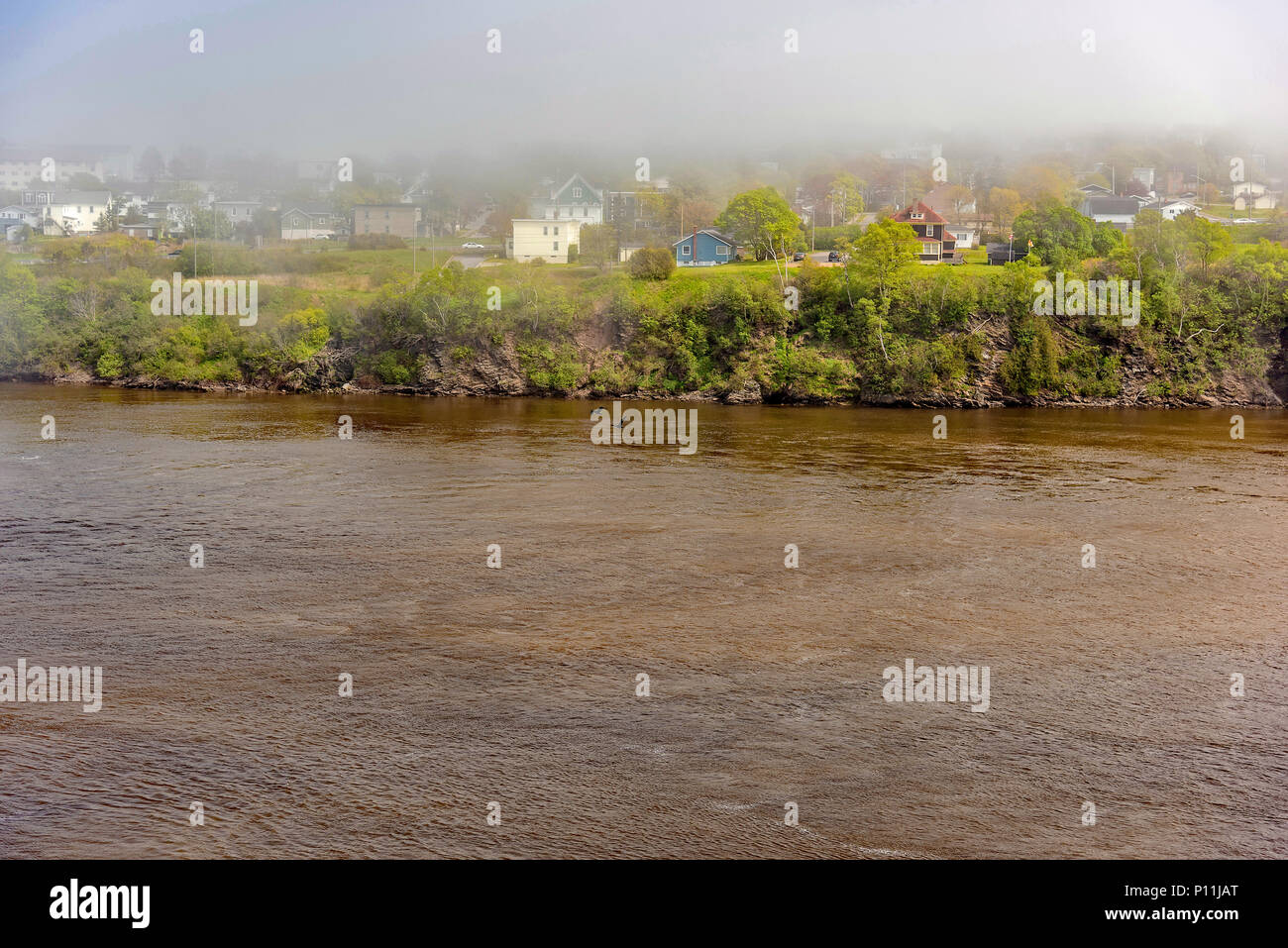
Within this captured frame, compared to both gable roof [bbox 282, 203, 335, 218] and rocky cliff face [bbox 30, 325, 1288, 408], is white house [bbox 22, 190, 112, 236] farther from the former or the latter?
rocky cliff face [bbox 30, 325, 1288, 408]

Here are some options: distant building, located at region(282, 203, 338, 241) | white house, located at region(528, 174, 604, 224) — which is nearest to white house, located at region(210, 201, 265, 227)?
distant building, located at region(282, 203, 338, 241)

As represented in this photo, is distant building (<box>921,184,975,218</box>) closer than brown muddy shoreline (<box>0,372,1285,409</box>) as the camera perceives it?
No

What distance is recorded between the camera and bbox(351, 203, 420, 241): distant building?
124312 mm

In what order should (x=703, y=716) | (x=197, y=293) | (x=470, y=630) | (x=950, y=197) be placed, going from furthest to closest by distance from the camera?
(x=950, y=197)
(x=197, y=293)
(x=470, y=630)
(x=703, y=716)

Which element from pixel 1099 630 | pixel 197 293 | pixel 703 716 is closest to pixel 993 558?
pixel 1099 630

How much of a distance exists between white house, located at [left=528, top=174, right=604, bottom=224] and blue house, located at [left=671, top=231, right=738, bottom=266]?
22173mm

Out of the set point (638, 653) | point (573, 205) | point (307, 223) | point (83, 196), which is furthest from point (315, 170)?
point (638, 653)

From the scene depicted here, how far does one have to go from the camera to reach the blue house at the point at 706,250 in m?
89.5

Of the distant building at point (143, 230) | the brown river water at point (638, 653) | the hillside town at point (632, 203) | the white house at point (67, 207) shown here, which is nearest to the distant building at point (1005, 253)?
the hillside town at point (632, 203)

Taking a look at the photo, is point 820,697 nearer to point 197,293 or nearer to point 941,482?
point 941,482

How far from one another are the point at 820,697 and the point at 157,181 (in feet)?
668
